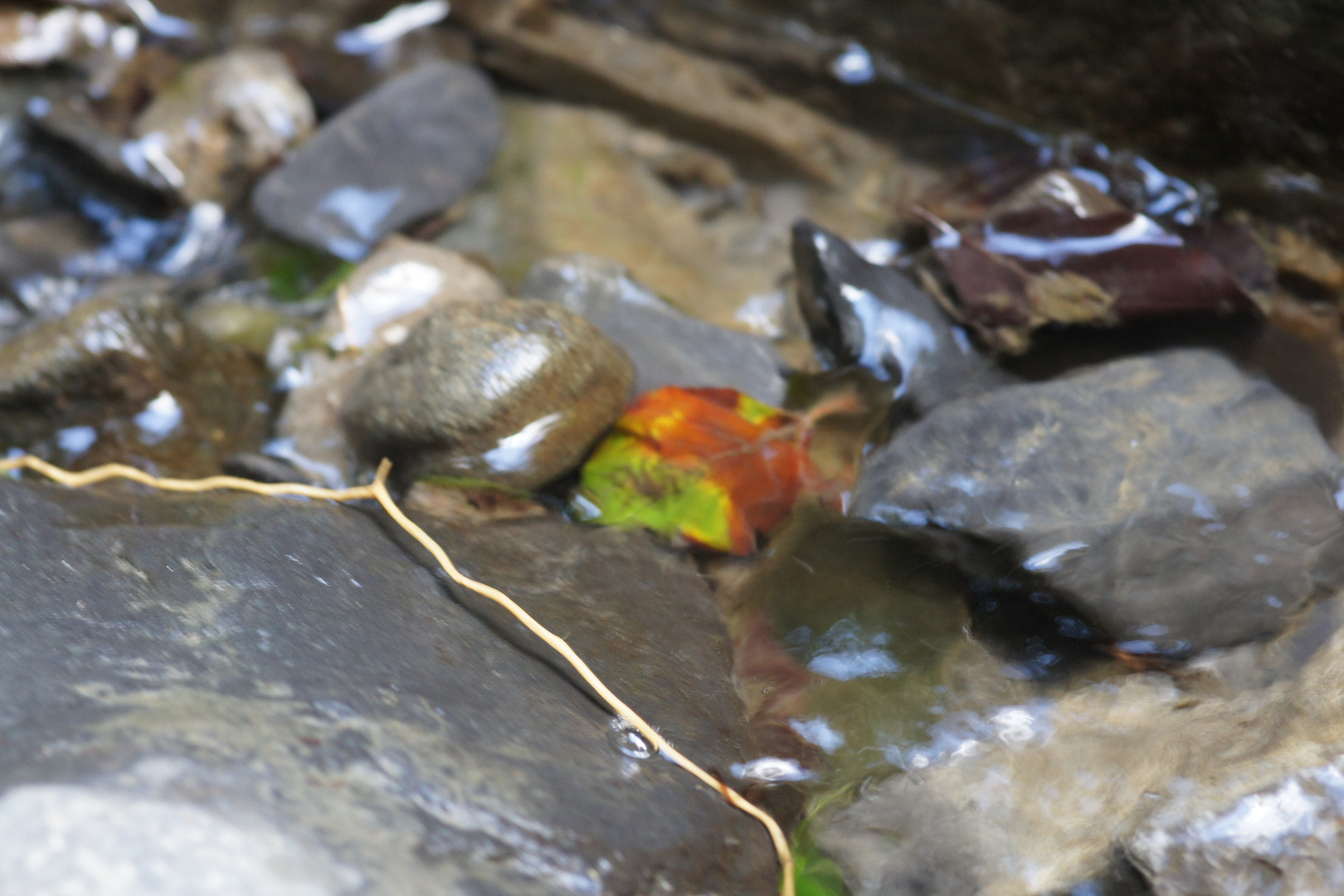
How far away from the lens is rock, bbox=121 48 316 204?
11.9 ft

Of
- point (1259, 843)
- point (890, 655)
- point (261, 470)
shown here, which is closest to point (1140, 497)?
point (890, 655)

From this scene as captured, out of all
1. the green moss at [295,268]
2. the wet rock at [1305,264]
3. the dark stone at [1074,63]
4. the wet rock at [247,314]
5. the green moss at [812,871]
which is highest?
the dark stone at [1074,63]

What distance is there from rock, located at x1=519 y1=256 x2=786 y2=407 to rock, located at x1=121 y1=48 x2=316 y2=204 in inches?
59.0

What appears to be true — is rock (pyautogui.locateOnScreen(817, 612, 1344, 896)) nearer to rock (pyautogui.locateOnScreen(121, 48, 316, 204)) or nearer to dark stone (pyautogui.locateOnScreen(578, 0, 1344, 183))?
dark stone (pyautogui.locateOnScreen(578, 0, 1344, 183))

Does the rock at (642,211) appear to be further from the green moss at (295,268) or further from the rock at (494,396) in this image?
the rock at (494,396)

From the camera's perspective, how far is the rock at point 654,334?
275cm

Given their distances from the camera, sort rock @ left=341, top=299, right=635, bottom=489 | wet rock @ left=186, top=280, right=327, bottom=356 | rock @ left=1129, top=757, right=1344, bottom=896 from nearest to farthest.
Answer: rock @ left=1129, top=757, right=1344, bottom=896
rock @ left=341, top=299, right=635, bottom=489
wet rock @ left=186, top=280, right=327, bottom=356


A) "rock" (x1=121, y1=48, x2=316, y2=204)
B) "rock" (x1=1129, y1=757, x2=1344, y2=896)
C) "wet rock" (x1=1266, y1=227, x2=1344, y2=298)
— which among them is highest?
"rock" (x1=121, y1=48, x2=316, y2=204)

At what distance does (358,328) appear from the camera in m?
2.99

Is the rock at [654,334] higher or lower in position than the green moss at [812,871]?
higher

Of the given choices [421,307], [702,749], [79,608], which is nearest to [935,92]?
[421,307]

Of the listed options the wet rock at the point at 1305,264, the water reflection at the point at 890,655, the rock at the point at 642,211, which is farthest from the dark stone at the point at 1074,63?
the water reflection at the point at 890,655

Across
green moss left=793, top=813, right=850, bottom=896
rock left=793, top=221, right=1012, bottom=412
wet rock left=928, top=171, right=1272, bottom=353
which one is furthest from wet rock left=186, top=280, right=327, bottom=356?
green moss left=793, top=813, right=850, bottom=896

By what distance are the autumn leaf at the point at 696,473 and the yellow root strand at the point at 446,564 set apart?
50 centimetres
